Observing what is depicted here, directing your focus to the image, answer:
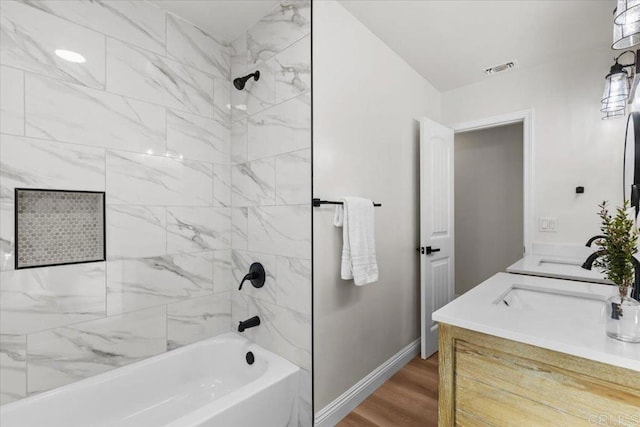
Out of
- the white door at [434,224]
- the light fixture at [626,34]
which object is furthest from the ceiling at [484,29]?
the light fixture at [626,34]

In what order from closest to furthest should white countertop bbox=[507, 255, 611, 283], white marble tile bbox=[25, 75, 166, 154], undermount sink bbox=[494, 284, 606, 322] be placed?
undermount sink bbox=[494, 284, 606, 322] < white marble tile bbox=[25, 75, 166, 154] < white countertop bbox=[507, 255, 611, 283]

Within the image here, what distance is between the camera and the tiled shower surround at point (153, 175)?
4.77 ft

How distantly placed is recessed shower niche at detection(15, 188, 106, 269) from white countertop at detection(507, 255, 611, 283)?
2.51 meters

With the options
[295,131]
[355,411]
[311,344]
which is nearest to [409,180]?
[295,131]

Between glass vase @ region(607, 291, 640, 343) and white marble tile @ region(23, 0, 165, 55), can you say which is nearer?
glass vase @ region(607, 291, 640, 343)

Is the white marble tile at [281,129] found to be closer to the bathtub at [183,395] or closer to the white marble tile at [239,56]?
the white marble tile at [239,56]

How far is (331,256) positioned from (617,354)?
126 cm

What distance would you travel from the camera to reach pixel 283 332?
1.86 m

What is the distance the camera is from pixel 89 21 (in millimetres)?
1633

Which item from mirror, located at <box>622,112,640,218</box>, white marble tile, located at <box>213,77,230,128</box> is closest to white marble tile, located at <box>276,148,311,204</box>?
white marble tile, located at <box>213,77,230,128</box>

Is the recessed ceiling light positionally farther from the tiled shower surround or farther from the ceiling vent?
the ceiling vent

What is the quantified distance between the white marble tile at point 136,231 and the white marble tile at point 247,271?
51 centimetres

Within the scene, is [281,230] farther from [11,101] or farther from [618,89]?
[618,89]

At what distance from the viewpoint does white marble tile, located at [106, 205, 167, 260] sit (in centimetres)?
172
